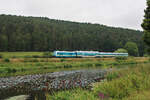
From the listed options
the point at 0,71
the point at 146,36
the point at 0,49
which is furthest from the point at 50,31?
the point at 146,36

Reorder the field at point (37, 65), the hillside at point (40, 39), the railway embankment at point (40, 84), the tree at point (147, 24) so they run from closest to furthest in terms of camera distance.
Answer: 1. the railway embankment at point (40, 84)
2. the tree at point (147, 24)
3. the field at point (37, 65)
4. the hillside at point (40, 39)

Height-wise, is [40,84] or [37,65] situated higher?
[40,84]

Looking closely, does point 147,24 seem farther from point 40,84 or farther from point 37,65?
point 37,65

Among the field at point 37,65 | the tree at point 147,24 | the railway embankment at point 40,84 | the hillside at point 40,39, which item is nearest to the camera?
the railway embankment at point 40,84

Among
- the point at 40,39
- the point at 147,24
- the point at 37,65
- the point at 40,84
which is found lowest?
the point at 37,65

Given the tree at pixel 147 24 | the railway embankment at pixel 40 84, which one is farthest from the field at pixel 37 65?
the tree at pixel 147 24

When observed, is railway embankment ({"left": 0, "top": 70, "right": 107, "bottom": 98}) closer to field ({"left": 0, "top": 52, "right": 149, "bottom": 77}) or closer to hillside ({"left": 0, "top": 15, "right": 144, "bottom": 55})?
field ({"left": 0, "top": 52, "right": 149, "bottom": 77})

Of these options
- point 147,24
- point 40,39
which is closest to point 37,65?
point 147,24

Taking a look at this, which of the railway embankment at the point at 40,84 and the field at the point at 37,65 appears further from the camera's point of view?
the field at the point at 37,65

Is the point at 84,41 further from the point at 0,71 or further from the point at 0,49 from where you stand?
the point at 0,71

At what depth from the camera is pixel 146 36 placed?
21.6 m

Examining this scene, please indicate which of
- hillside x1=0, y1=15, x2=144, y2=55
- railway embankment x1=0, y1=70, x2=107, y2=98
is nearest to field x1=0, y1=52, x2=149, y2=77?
railway embankment x1=0, y1=70, x2=107, y2=98

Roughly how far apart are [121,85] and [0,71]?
96.6 ft

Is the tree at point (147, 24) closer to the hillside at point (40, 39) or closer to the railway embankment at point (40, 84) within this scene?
the railway embankment at point (40, 84)
